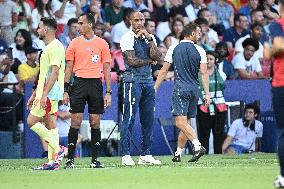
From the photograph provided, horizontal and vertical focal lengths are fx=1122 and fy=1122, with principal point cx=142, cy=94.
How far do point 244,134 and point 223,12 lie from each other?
18.8ft

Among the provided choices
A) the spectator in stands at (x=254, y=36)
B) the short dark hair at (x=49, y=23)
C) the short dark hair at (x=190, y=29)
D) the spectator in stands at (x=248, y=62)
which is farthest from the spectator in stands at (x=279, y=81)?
the spectator in stands at (x=254, y=36)

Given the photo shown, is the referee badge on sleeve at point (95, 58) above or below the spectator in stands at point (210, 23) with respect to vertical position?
below

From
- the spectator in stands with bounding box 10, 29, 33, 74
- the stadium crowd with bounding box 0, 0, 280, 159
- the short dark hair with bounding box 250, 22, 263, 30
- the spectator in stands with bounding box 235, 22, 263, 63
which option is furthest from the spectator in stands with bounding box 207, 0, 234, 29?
the spectator in stands with bounding box 10, 29, 33, 74

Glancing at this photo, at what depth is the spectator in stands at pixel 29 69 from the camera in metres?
24.9

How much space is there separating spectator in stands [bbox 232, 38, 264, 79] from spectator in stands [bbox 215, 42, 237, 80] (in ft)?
0.93

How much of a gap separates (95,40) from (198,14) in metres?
11.5

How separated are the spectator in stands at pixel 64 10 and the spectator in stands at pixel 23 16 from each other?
675 millimetres

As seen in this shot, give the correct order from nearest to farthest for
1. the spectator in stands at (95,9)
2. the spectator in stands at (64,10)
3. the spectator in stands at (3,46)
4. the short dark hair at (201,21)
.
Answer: the spectator in stands at (3,46)
the spectator in stands at (64,10)
the spectator in stands at (95,9)
the short dark hair at (201,21)

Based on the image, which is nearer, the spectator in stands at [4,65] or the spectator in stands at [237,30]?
the spectator in stands at [4,65]

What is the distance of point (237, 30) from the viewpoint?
1204 inches

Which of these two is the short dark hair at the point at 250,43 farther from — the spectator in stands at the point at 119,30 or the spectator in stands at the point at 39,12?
the spectator in stands at the point at 39,12

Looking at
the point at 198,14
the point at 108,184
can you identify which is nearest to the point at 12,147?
the point at 198,14

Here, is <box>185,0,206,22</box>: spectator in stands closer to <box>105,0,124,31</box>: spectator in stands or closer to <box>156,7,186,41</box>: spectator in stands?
<box>156,7,186,41</box>: spectator in stands

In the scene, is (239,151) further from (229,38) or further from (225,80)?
(229,38)
